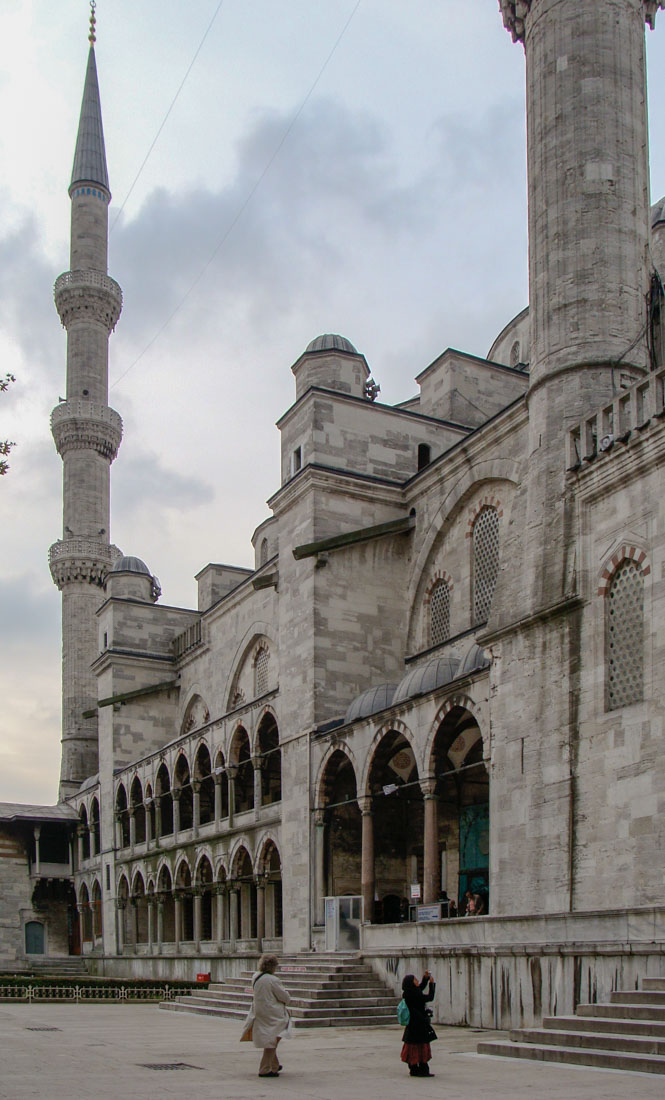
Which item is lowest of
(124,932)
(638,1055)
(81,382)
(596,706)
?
(124,932)

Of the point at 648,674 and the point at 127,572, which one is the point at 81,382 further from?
the point at 648,674

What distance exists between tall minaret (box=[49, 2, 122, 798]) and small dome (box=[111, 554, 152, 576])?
437 cm

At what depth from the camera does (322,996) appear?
1738 cm

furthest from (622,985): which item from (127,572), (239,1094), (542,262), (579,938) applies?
(127,572)

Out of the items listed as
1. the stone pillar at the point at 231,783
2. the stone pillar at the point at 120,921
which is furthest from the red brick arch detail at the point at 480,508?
the stone pillar at the point at 120,921

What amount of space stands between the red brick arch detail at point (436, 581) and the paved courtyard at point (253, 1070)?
10.5 metres

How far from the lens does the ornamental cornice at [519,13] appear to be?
18922 mm

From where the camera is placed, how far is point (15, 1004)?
23.1 metres

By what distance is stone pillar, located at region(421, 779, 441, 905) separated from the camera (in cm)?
1936

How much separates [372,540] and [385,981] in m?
10.3

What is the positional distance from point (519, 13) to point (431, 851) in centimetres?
1369

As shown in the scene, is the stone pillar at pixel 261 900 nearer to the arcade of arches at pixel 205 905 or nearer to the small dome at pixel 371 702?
the arcade of arches at pixel 205 905

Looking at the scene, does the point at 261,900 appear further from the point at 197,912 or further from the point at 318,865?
the point at 197,912

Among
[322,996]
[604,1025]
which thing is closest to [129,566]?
[322,996]
